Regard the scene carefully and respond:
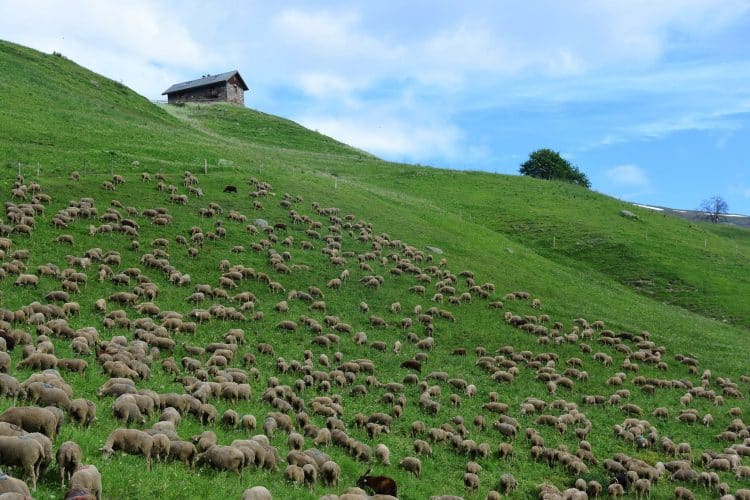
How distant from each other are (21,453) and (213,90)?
448 feet

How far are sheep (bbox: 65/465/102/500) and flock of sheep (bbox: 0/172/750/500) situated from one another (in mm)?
50

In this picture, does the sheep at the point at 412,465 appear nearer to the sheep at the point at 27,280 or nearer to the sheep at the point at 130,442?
the sheep at the point at 130,442

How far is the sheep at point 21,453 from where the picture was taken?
38.0 feet

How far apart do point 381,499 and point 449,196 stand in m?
69.7

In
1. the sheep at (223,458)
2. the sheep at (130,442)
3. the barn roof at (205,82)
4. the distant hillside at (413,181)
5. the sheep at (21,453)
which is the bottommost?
the sheep at (223,458)

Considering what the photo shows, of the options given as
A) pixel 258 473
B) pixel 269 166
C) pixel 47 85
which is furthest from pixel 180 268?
pixel 47 85

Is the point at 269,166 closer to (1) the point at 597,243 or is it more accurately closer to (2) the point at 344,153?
(1) the point at 597,243

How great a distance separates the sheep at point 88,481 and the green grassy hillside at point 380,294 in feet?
1.55

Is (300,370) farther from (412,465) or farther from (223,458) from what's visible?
(223,458)

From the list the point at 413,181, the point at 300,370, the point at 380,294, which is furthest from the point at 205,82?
the point at 300,370

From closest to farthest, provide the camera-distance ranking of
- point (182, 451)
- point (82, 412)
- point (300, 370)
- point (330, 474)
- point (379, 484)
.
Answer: point (182, 451) → point (82, 412) → point (330, 474) → point (379, 484) → point (300, 370)

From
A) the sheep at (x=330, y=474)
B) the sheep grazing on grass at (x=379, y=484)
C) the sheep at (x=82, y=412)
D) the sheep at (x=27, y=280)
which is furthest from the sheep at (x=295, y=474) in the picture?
the sheep at (x=27, y=280)

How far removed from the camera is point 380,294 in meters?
38.4

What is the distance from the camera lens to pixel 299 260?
40594 mm
